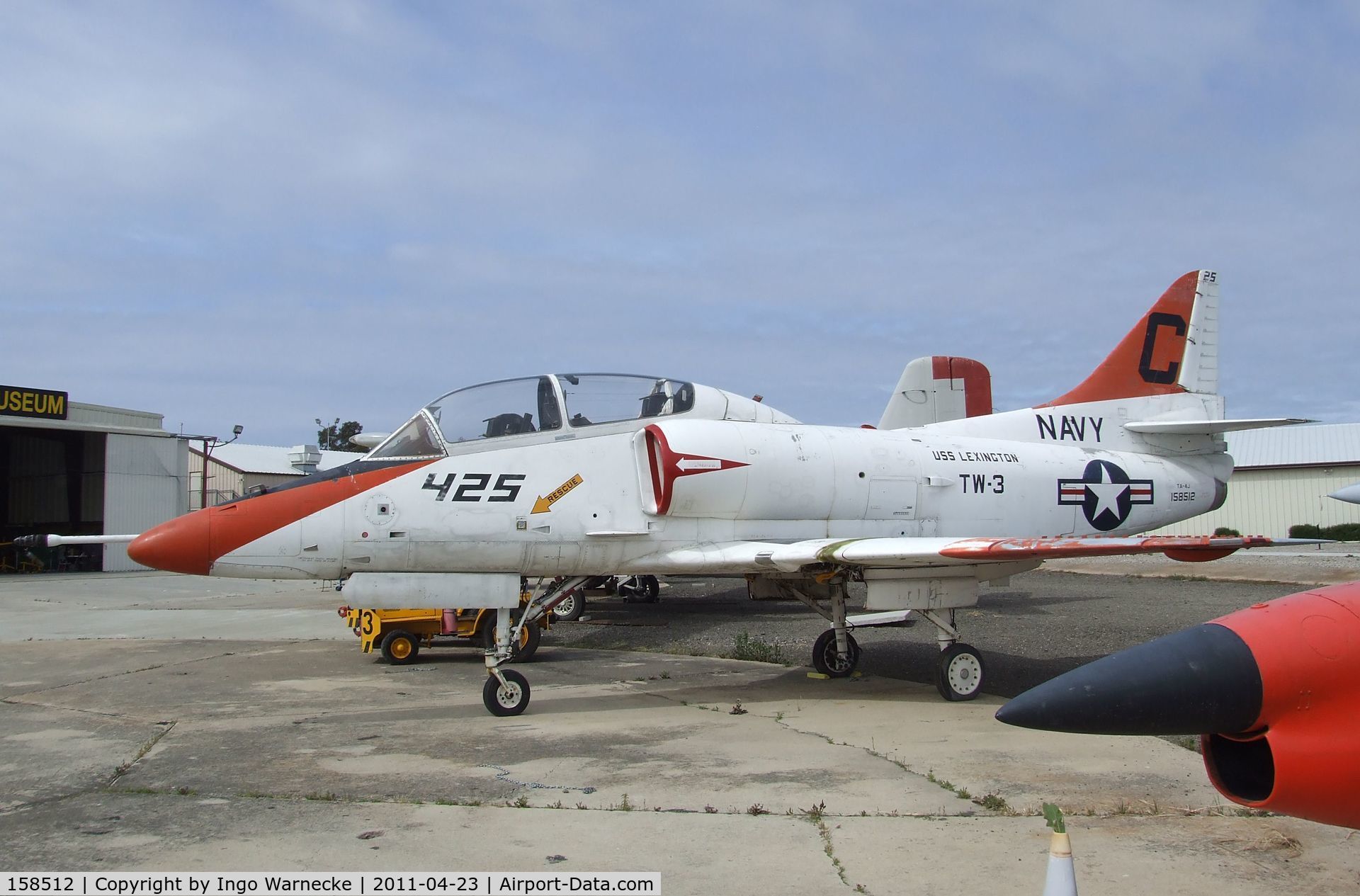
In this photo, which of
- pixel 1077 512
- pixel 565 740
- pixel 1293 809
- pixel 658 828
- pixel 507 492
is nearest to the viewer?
pixel 1293 809

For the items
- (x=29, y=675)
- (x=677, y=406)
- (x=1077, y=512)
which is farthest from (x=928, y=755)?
(x=29, y=675)

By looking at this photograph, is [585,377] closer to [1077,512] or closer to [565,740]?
[565,740]

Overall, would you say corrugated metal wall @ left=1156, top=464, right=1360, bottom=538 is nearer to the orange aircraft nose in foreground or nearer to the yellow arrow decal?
the yellow arrow decal

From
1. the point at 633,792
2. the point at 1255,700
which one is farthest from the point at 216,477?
the point at 1255,700

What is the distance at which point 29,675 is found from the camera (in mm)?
10438

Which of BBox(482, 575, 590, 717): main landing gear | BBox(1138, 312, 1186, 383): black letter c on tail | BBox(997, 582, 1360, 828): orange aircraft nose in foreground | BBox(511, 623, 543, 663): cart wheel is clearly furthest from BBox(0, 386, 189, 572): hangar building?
BBox(997, 582, 1360, 828): orange aircraft nose in foreground

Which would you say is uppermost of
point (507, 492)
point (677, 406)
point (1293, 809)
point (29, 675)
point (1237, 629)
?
point (677, 406)

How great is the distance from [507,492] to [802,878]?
4.71 metres

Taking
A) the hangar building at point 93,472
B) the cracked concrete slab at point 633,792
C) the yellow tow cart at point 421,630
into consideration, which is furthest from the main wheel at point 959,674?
the hangar building at point 93,472

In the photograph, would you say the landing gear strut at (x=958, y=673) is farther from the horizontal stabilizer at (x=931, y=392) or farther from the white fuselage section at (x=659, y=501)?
the horizontal stabilizer at (x=931, y=392)

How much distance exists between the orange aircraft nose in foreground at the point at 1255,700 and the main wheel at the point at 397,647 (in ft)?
32.3

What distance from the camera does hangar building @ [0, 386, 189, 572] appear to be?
3198 cm

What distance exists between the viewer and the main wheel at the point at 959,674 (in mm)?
8422

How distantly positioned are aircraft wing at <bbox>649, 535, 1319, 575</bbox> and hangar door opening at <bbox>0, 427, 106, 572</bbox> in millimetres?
33719
